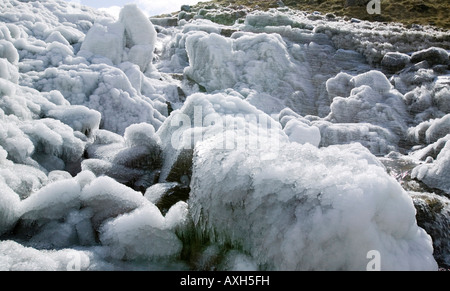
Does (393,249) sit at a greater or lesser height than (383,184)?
lesser

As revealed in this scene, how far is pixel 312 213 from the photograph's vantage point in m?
2.30

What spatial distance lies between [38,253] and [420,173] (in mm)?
5851

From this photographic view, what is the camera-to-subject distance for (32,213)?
2980mm

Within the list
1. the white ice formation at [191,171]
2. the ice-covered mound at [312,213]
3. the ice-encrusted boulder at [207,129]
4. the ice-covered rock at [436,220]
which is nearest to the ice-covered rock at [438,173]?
the white ice formation at [191,171]

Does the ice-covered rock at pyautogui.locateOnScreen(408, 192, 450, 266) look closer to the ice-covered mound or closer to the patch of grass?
the ice-covered mound

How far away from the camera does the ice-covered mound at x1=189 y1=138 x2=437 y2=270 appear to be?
2.21 m

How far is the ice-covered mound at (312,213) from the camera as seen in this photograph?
87.0 inches

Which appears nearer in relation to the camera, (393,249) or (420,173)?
(393,249)

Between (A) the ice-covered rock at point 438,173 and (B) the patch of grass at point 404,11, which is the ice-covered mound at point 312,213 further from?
(B) the patch of grass at point 404,11

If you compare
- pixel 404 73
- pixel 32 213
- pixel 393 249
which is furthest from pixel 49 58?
pixel 404 73

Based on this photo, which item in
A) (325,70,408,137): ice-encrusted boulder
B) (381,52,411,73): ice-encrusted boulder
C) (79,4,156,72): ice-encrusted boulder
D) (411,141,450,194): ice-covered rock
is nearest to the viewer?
(411,141,450,194): ice-covered rock

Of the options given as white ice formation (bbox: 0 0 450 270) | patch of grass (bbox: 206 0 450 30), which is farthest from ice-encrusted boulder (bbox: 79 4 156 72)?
patch of grass (bbox: 206 0 450 30)
